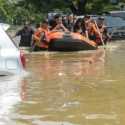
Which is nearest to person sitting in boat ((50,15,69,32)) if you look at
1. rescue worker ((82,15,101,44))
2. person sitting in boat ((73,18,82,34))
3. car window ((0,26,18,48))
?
rescue worker ((82,15,101,44))

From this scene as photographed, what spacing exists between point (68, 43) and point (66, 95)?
13930 mm

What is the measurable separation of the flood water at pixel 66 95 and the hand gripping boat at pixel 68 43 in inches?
237

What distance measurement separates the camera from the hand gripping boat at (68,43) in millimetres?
25328

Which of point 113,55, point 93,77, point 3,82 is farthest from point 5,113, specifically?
point 113,55

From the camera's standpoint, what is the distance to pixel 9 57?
13.4 meters

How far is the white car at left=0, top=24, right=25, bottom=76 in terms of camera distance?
13383 millimetres

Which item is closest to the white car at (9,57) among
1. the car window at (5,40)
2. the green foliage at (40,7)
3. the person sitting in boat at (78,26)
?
the car window at (5,40)

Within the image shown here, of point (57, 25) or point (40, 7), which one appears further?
point (40, 7)

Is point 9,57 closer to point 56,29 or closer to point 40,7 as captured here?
point 56,29

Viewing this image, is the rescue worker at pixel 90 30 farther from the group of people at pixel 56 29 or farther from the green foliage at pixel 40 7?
the green foliage at pixel 40 7

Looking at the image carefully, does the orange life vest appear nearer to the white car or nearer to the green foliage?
the white car

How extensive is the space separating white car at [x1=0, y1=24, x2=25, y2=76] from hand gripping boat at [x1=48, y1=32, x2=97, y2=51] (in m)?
11.6

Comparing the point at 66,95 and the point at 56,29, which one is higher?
the point at 66,95

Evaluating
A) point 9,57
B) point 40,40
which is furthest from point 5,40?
point 40,40
